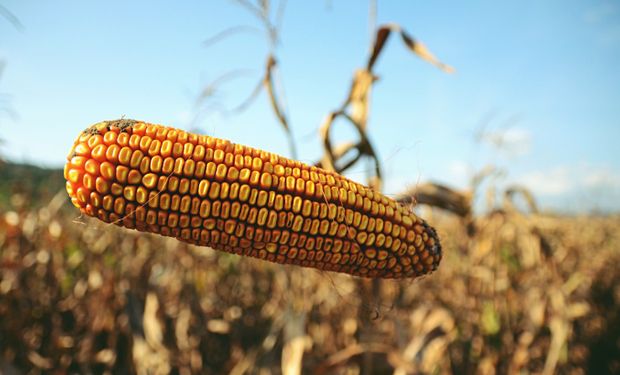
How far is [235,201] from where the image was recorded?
1646 millimetres

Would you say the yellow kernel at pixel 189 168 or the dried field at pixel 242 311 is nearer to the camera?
the yellow kernel at pixel 189 168

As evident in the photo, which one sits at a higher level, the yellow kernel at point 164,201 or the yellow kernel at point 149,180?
the yellow kernel at point 149,180

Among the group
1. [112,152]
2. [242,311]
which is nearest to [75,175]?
[112,152]

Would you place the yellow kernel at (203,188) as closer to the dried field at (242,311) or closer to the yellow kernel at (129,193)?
the yellow kernel at (129,193)

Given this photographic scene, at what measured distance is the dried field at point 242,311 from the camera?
514 cm

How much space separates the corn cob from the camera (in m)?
1.51

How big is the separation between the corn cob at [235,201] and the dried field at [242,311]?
8.27ft

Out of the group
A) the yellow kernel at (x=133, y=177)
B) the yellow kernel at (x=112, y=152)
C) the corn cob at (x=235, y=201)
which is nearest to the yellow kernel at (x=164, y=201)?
the corn cob at (x=235, y=201)

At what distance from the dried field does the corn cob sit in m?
2.52

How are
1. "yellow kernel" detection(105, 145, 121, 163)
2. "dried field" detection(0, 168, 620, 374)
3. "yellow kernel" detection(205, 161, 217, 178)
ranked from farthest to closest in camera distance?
"dried field" detection(0, 168, 620, 374) → "yellow kernel" detection(205, 161, 217, 178) → "yellow kernel" detection(105, 145, 121, 163)

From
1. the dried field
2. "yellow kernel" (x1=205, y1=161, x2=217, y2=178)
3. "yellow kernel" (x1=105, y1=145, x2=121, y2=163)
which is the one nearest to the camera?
"yellow kernel" (x1=105, y1=145, x2=121, y2=163)

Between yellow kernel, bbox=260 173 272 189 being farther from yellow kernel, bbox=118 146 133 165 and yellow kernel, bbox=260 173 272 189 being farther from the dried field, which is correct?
the dried field

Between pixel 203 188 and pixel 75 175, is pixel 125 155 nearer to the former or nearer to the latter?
pixel 75 175

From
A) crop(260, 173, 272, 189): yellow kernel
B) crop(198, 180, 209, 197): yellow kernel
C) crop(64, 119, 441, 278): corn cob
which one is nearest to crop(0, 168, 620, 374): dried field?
crop(64, 119, 441, 278): corn cob
